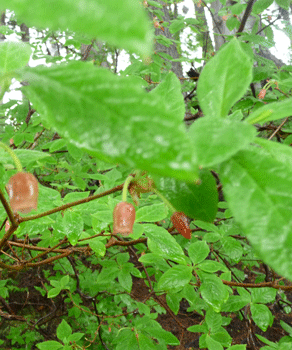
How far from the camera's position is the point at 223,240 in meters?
1.58

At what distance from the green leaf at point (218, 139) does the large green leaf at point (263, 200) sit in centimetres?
4

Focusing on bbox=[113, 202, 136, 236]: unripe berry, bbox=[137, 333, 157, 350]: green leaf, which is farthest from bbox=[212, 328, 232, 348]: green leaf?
bbox=[113, 202, 136, 236]: unripe berry

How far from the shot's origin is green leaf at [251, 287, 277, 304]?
154cm

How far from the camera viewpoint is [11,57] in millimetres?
485

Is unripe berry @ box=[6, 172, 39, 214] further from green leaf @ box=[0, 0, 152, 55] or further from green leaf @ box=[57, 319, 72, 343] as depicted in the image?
green leaf @ box=[57, 319, 72, 343]

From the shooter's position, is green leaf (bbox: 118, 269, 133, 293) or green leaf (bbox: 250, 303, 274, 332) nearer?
green leaf (bbox: 250, 303, 274, 332)

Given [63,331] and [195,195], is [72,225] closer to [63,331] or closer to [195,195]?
[195,195]

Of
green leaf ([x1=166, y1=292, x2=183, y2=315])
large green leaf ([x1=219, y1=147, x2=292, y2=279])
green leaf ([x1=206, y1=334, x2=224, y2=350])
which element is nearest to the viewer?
large green leaf ([x1=219, y1=147, x2=292, y2=279])

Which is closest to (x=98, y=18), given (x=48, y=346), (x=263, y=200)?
(x=263, y=200)

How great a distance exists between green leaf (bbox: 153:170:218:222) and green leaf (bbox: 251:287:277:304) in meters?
1.38

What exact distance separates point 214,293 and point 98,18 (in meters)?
1.20

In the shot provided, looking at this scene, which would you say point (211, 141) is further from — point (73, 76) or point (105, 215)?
point (105, 215)

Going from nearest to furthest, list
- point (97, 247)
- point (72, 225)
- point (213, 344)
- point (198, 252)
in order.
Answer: point (72, 225) < point (97, 247) < point (198, 252) < point (213, 344)

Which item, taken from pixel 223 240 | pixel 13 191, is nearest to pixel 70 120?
pixel 13 191
